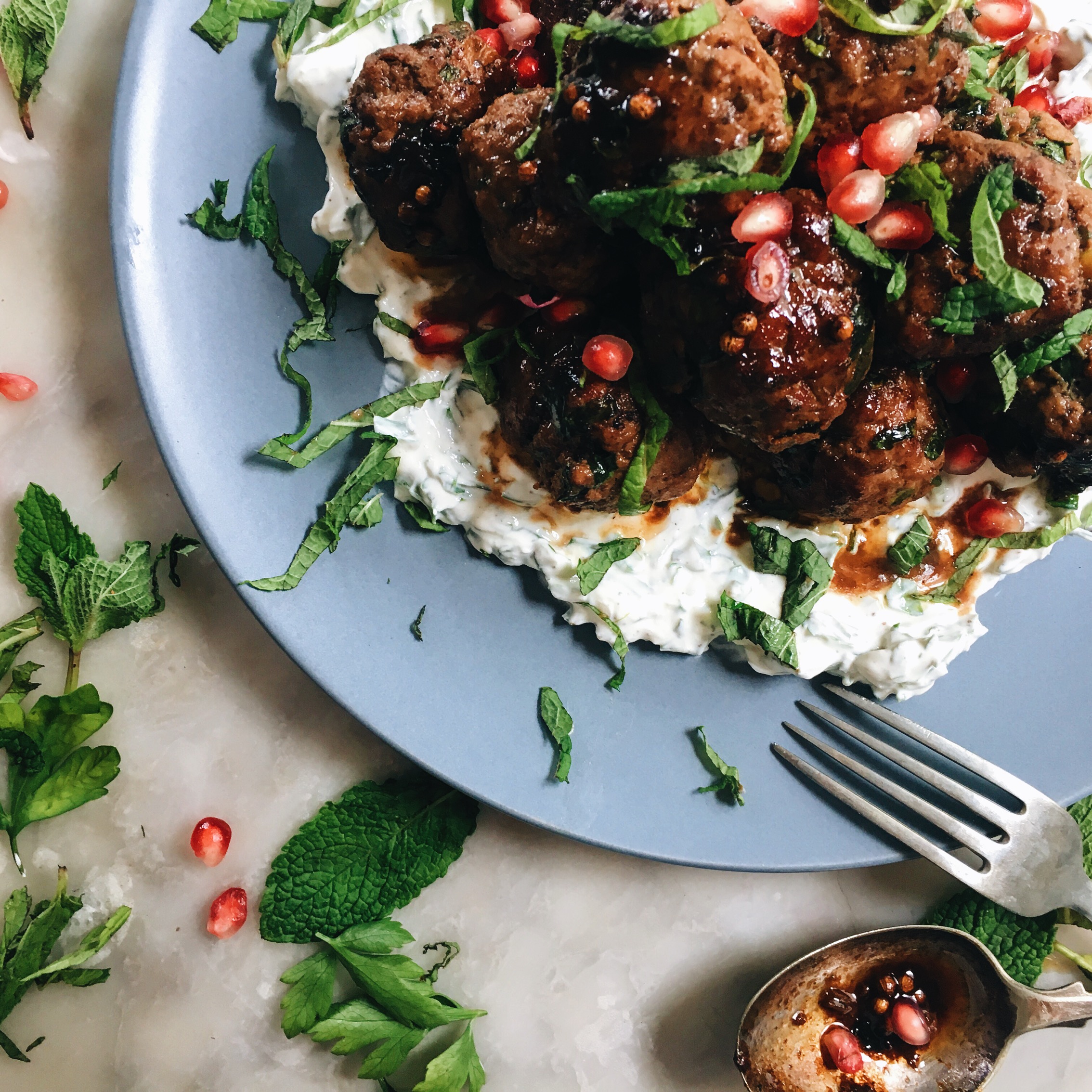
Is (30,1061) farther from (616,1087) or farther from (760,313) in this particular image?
(760,313)

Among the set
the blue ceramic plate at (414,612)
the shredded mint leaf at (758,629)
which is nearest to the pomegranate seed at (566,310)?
the blue ceramic plate at (414,612)

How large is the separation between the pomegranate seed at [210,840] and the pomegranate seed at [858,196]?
3.55 meters

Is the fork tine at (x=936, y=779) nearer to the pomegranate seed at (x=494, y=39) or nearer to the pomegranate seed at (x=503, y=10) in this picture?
the pomegranate seed at (x=494, y=39)

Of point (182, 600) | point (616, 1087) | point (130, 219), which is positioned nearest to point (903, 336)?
point (130, 219)

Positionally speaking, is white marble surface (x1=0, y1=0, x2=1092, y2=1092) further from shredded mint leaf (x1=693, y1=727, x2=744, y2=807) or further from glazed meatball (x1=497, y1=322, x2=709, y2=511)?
glazed meatball (x1=497, y1=322, x2=709, y2=511)

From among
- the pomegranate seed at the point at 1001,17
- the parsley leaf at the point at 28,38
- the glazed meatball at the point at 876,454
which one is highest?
the parsley leaf at the point at 28,38

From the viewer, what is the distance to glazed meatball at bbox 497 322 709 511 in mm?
3186

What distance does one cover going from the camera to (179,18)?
11.3ft

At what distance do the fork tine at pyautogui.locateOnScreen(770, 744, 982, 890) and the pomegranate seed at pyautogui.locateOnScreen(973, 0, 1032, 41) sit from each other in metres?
2.94

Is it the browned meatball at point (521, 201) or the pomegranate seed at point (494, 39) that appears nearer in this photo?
the browned meatball at point (521, 201)

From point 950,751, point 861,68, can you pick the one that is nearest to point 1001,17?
point 861,68

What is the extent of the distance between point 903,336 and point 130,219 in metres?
2.79

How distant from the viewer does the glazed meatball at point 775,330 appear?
2.73m

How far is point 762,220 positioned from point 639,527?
146 centimetres
